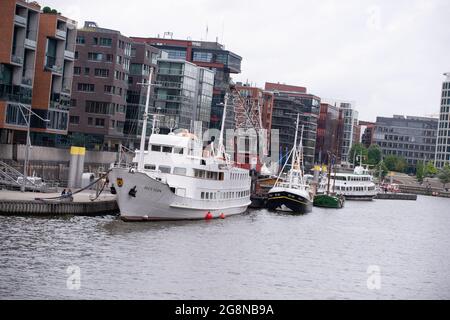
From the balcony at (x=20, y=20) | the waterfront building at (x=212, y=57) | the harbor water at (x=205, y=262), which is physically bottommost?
the harbor water at (x=205, y=262)

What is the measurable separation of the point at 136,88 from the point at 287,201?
4754 cm

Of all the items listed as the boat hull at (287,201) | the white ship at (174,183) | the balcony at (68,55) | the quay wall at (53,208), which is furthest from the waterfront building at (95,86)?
the quay wall at (53,208)

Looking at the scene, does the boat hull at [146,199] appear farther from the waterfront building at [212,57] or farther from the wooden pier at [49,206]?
the waterfront building at [212,57]

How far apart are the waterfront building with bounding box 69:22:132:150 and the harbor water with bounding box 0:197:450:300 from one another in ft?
181

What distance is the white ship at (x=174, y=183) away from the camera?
232 ft

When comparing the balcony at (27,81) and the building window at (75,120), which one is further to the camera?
the building window at (75,120)

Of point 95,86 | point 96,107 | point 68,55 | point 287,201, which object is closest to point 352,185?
point 96,107

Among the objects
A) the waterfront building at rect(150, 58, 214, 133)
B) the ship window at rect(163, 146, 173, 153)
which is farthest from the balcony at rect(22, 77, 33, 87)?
the waterfront building at rect(150, 58, 214, 133)

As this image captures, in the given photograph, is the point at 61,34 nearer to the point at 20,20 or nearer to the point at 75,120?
the point at 20,20

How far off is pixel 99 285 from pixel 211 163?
1560 inches

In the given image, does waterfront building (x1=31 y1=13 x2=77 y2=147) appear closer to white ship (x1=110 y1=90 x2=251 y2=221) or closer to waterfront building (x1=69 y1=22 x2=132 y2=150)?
waterfront building (x1=69 y1=22 x2=132 y2=150)

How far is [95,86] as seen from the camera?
439 ft

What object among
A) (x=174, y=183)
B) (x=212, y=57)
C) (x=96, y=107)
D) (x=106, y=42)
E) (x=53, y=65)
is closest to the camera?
(x=174, y=183)

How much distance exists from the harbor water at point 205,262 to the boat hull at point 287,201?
2362 centimetres
